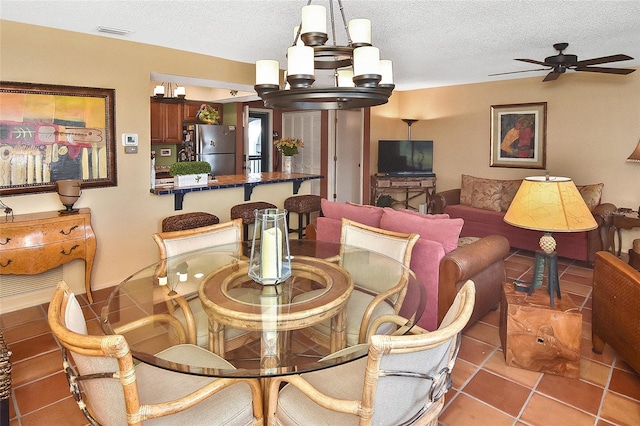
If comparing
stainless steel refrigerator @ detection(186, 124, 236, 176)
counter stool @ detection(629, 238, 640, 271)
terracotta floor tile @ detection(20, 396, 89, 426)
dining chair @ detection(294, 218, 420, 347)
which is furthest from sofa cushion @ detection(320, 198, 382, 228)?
stainless steel refrigerator @ detection(186, 124, 236, 176)

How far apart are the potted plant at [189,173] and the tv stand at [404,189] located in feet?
10.9

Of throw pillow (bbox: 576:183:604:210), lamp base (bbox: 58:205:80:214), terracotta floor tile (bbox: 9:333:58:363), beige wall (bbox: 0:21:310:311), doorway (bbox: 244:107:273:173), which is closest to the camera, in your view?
terracotta floor tile (bbox: 9:333:58:363)

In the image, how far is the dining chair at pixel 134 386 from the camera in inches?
47.1

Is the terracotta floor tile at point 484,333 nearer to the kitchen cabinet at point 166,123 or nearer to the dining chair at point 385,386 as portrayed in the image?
the dining chair at point 385,386

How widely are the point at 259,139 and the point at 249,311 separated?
6929 millimetres

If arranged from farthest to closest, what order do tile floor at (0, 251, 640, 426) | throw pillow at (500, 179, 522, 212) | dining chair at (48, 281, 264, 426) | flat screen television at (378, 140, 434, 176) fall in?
flat screen television at (378, 140, 434, 176) < throw pillow at (500, 179, 522, 212) < tile floor at (0, 251, 640, 426) < dining chair at (48, 281, 264, 426)

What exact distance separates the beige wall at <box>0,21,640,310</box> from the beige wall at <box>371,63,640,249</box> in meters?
0.01

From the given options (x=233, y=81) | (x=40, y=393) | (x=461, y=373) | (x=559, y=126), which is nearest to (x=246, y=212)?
(x=233, y=81)

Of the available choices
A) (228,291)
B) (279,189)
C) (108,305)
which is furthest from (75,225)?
(279,189)

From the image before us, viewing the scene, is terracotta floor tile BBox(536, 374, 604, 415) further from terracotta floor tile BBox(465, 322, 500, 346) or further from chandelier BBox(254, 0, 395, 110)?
chandelier BBox(254, 0, 395, 110)

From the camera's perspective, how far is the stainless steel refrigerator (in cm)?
716

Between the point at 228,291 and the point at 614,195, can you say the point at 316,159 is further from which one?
the point at 228,291

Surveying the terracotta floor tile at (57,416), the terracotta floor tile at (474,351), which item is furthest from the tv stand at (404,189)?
the terracotta floor tile at (57,416)

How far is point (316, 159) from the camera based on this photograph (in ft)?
25.7
